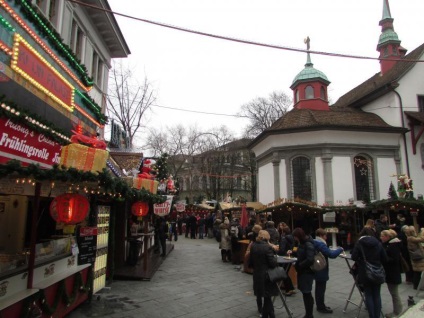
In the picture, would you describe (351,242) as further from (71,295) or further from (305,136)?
(71,295)

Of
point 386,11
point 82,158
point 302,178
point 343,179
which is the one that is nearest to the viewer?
point 82,158

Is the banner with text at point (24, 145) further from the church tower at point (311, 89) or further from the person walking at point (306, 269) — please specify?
the church tower at point (311, 89)

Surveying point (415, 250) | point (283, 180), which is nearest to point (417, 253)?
point (415, 250)

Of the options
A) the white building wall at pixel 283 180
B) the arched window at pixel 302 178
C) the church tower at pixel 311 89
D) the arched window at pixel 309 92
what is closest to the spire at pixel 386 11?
the church tower at pixel 311 89

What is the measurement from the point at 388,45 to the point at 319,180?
16.8 meters

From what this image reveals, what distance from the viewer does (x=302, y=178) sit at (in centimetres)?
2222

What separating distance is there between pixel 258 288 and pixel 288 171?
1670 cm

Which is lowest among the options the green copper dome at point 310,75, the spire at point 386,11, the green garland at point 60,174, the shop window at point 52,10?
the green garland at point 60,174

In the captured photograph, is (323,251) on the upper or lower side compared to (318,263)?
upper

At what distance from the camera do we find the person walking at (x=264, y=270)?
6.14 meters

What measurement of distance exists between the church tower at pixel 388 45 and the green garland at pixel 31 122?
29.5 metres

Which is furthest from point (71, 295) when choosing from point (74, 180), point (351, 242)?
point (351, 242)

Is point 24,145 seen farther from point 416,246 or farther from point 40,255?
point 416,246

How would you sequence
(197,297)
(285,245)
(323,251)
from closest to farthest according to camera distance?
(323,251) < (197,297) < (285,245)
